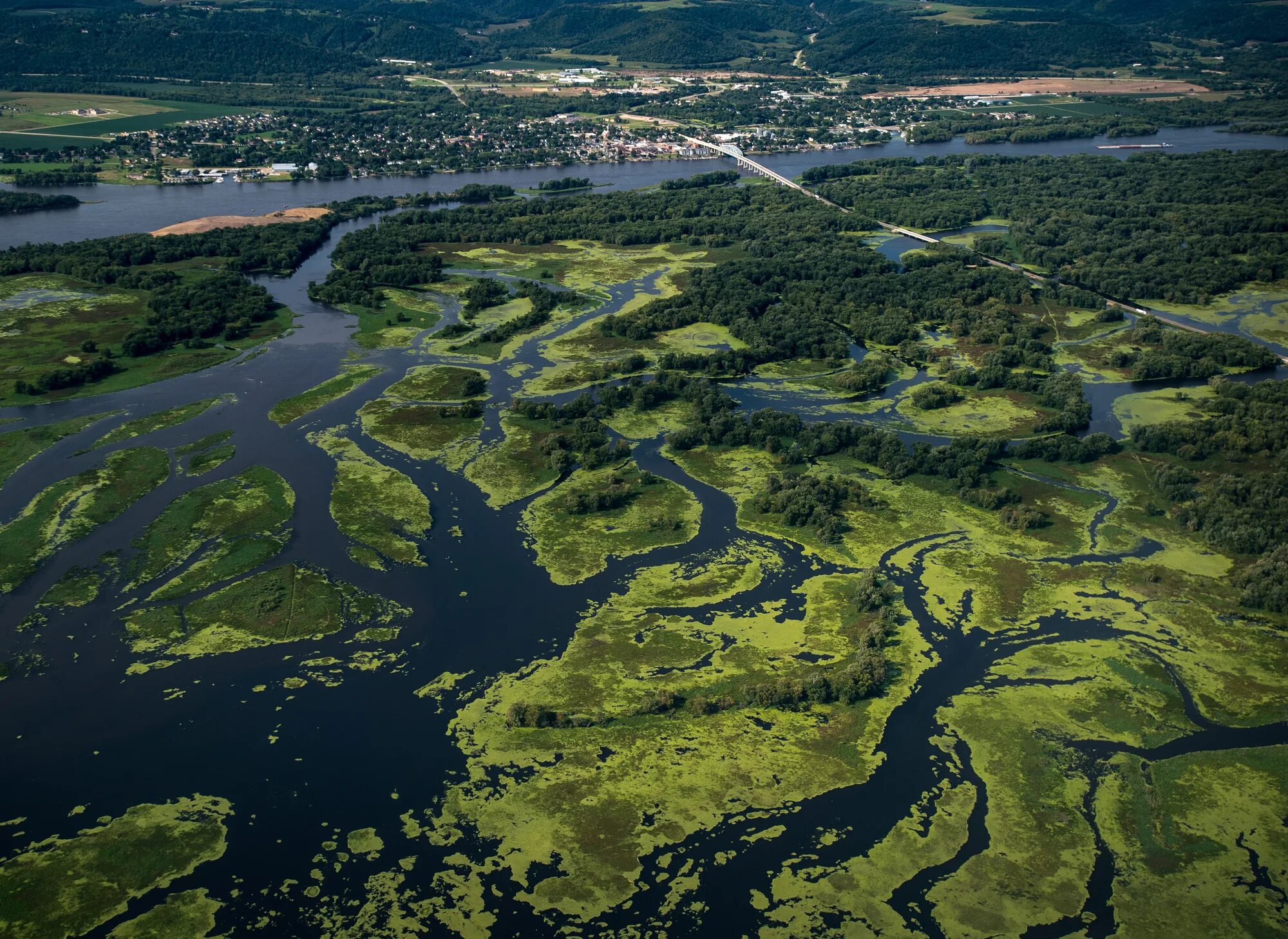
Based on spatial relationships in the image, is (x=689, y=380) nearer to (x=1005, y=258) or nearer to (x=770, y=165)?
(x=1005, y=258)

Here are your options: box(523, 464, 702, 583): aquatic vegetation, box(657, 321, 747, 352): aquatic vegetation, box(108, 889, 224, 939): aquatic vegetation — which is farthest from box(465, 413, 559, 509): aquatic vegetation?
box(108, 889, 224, 939): aquatic vegetation

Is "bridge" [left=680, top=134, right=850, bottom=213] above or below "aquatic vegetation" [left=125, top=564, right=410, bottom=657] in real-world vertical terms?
above

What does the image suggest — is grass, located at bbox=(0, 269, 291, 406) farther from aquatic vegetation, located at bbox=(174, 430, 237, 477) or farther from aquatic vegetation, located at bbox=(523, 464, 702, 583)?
aquatic vegetation, located at bbox=(523, 464, 702, 583)

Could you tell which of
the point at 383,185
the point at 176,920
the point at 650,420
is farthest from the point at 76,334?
the point at 383,185

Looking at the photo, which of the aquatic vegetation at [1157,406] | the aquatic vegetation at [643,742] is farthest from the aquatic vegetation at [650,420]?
the aquatic vegetation at [1157,406]

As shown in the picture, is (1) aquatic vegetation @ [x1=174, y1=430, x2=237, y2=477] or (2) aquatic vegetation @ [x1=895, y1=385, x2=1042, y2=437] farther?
(2) aquatic vegetation @ [x1=895, y1=385, x2=1042, y2=437]

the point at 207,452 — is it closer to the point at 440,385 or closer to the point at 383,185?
the point at 440,385
